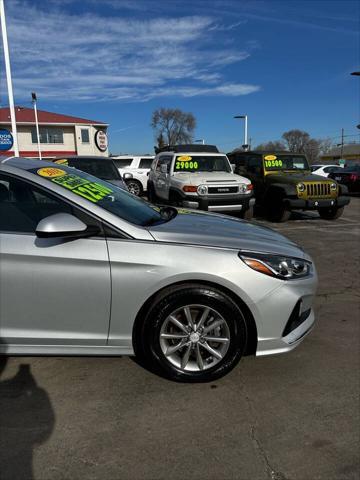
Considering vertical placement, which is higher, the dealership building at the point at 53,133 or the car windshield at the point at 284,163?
the dealership building at the point at 53,133

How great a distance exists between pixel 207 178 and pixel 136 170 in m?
8.75

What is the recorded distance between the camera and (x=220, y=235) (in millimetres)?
2967

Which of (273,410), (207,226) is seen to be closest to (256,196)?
(207,226)

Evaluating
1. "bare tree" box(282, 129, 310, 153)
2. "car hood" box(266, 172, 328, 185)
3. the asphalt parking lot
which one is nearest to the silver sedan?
the asphalt parking lot

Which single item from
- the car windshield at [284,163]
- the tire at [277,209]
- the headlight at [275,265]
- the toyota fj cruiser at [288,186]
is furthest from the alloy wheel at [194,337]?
the car windshield at [284,163]

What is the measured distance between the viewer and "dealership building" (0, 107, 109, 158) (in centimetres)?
4106

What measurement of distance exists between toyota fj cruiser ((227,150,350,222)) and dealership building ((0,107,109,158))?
3150 cm

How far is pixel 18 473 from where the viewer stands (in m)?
2.04

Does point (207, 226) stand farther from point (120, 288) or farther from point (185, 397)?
point (185, 397)

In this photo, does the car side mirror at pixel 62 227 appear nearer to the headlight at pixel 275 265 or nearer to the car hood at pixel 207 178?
the headlight at pixel 275 265

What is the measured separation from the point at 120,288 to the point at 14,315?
2.45ft

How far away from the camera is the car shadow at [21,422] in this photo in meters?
2.10

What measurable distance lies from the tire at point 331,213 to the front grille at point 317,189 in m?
0.68

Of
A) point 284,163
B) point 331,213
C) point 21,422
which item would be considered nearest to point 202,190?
point 284,163
